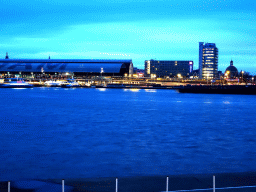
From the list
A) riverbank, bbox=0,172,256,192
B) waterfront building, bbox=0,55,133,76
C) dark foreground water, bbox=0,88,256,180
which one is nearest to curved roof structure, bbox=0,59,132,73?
waterfront building, bbox=0,55,133,76

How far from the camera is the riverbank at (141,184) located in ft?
33.1

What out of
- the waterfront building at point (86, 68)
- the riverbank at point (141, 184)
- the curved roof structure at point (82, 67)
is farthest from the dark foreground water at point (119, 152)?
the curved roof structure at point (82, 67)

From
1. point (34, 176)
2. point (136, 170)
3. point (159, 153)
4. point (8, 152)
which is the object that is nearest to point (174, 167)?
point (136, 170)

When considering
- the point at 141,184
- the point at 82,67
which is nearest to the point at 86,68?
the point at 82,67

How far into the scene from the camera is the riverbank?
1008 centimetres

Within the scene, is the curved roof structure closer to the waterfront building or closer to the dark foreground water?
the waterfront building

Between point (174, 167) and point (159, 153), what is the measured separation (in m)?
3.57

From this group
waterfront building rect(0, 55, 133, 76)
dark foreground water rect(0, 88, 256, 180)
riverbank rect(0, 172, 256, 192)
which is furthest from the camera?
waterfront building rect(0, 55, 133, 76)

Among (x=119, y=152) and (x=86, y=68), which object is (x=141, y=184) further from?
(x=86, y=68)

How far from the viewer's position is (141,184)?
10578 mm

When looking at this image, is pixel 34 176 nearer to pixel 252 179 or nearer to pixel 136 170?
pixel 136 170

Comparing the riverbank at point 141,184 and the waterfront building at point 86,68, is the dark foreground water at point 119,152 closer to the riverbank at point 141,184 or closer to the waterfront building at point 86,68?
the riverbank at point 141,184

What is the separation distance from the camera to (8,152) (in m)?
19.8

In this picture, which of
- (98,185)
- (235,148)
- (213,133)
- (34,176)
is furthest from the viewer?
(213,133)
